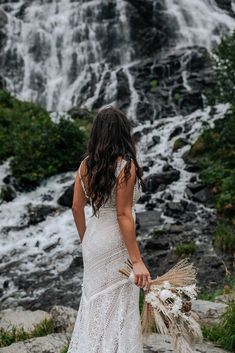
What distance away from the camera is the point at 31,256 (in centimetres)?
1246

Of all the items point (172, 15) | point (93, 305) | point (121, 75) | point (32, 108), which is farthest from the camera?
point (172, 15)

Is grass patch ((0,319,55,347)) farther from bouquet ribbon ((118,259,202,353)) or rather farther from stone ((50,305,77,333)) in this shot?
bouquet ribbon ((118,259,202,353))

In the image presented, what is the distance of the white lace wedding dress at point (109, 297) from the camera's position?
4.20 meters

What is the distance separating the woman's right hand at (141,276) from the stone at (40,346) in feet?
6.92

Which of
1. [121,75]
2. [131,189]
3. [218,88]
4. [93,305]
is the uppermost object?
[131,189]

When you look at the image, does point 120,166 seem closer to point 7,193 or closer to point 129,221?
point 129,221

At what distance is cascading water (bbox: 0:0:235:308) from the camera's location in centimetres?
1511

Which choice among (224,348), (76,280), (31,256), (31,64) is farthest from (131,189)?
(31,64)

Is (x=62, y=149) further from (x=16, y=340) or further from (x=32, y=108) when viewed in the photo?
(x=16, y=340)

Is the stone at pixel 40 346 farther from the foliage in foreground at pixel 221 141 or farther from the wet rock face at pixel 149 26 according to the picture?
the wet rock face at pixel 149 26

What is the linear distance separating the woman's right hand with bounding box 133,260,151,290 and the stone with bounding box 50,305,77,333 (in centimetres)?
297

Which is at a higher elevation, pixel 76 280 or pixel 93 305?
pixel 93 305

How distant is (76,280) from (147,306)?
22.8ft

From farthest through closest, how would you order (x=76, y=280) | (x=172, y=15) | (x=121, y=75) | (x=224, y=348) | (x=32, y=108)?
1. (x=172, y=15)
2. (x=121, y=75)
3. (x=32, y=108)
4. (x=76, y=280)
5. (x=224, y=348)
